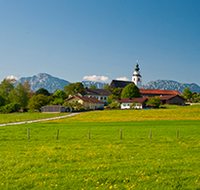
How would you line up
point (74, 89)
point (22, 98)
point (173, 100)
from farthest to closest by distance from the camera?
1. point (74, 89)
2. point (173, 100)
3. point (22, 98)

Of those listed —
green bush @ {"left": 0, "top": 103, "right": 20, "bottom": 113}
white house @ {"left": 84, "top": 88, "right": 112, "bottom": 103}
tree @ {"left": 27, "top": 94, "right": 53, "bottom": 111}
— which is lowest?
green bush @ {"left": 0, "top": 103, "right": 20, "bottom": 113}

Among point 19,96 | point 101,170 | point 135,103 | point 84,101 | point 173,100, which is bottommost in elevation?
point 101,170

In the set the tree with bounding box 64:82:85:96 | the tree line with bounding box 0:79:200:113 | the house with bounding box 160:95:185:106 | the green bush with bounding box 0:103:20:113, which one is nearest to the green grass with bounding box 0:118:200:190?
the tree line with bounding box 0:79:200:113

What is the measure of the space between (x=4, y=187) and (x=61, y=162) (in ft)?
15.2

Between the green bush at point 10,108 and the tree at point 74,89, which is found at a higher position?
the tree at point 74,89

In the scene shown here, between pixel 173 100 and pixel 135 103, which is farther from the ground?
pixel 173 100

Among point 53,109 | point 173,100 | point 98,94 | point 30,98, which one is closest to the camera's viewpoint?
point 53,109

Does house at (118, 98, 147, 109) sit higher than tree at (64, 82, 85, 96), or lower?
lower

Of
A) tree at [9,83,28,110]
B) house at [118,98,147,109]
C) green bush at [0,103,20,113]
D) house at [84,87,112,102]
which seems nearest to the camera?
green bush at [0,103,20,113]

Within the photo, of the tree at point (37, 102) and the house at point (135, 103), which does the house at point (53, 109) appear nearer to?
the tree at point (37, 102)

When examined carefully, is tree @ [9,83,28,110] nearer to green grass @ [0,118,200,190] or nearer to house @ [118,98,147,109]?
house @ [118,98,147,109]

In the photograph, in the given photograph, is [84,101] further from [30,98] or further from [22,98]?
[22,98]

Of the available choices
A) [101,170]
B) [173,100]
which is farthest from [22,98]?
[101,170]

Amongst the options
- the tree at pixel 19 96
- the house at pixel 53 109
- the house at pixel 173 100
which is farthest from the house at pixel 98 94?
the house at pixel 53 109
